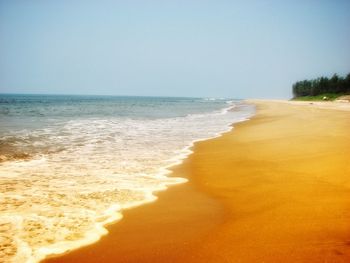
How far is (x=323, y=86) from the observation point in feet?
314

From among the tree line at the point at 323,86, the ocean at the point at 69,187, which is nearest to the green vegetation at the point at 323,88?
the tree line at the point at 323,86

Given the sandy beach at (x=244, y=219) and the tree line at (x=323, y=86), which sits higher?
the tree line at (x=323, y=86)

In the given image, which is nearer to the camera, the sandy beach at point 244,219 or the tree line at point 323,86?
the sandy beach at point 244,219

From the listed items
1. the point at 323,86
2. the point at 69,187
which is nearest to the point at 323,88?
the point at 323,86

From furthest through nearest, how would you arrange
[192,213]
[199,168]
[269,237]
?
1. [199,168]
2. [192,213]
3. [269,237]

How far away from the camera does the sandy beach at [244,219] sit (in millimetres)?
3064

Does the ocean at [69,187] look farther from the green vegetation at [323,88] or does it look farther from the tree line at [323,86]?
the tree line at [323,86]

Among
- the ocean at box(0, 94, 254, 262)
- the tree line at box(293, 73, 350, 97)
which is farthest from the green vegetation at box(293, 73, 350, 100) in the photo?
the ocean at box(0, 94, 254, 262)

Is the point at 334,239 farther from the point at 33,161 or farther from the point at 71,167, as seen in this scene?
the point at 33,161

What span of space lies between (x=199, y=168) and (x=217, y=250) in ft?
13.6

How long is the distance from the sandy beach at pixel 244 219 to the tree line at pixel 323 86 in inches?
3525

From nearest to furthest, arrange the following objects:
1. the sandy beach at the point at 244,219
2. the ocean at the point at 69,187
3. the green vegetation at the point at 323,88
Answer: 1. the sandy beach at the point at 244,219
2. the ocean at the point at 69,187
3. the green vegetation at the point at 323,88

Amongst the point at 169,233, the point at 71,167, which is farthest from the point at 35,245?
the point at 71,167

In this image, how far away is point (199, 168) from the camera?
7.25 meters
